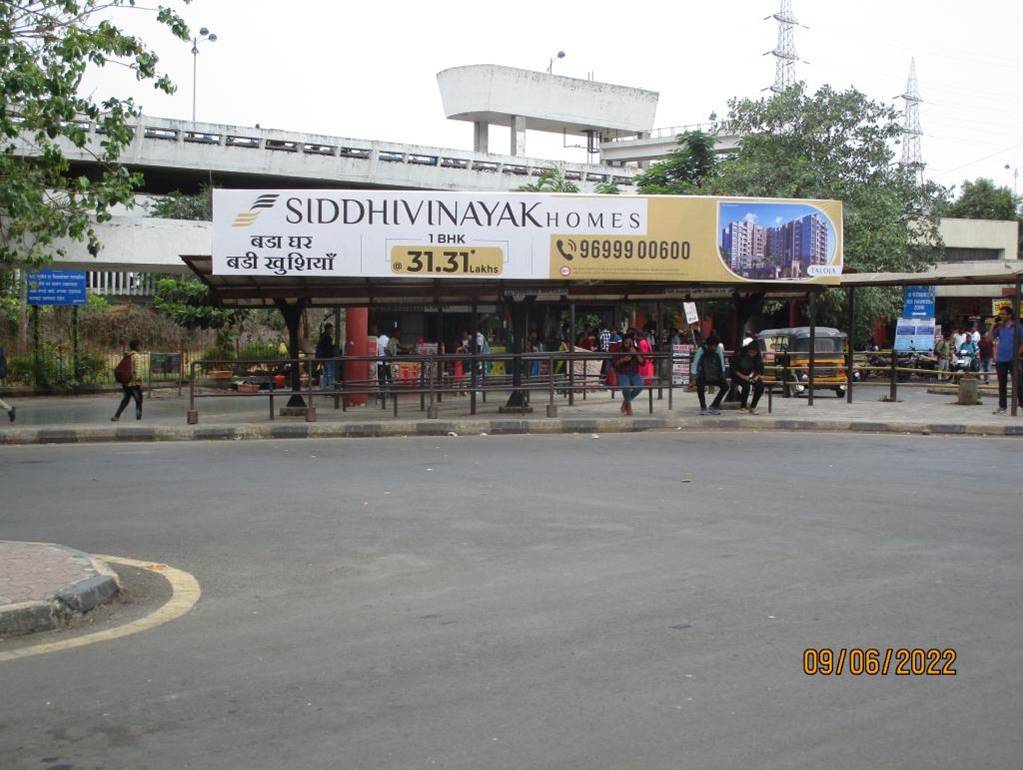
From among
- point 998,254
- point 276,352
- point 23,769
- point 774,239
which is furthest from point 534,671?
point 998,254

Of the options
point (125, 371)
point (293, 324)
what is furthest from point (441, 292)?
point (125, 371)

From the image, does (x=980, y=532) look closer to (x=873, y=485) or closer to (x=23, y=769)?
(x=873, y=485)

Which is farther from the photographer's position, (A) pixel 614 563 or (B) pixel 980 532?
(B) pixel 980 532

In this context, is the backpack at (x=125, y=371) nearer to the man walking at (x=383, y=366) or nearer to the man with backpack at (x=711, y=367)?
the man walking at (x=383, y=366)

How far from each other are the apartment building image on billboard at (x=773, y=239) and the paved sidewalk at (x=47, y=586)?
14039 mm

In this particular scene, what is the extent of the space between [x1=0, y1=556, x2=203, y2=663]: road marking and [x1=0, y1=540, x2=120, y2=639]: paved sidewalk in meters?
0.26

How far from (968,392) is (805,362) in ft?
15.7

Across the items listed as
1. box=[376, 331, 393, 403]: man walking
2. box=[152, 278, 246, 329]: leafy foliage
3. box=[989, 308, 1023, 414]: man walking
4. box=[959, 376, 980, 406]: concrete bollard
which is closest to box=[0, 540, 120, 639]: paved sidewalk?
box=[376, 331, 393, 403]: man walking

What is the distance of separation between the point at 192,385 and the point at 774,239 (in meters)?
10.7

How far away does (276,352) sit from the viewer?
2856cm

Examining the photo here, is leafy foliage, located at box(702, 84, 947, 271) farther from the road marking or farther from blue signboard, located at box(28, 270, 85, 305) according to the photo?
the road marking

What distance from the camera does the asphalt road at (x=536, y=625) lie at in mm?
4316

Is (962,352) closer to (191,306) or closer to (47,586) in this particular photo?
(191,306)
